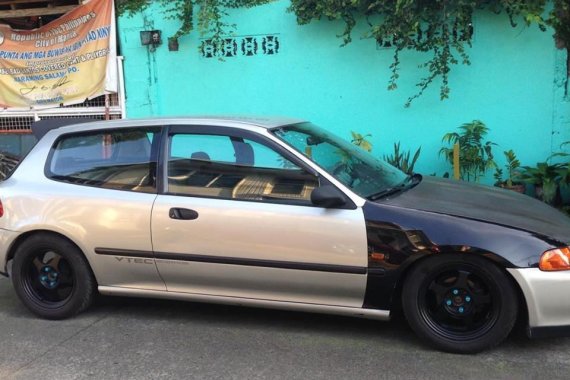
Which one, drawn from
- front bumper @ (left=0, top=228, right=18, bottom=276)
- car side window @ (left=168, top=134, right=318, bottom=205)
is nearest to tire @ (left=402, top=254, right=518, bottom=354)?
car side window @ (left=168, top=134, right=318, bottom=205)

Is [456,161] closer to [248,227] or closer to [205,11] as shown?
[205,11]

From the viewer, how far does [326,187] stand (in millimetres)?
3666

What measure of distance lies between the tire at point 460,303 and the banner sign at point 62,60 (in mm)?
6537

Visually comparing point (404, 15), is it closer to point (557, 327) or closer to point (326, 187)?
point (326, 187)

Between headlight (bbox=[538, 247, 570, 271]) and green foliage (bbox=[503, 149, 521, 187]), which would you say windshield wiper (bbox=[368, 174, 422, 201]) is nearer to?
headlight (bbox=[538, 247, 570, 271])

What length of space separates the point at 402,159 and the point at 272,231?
4.24m

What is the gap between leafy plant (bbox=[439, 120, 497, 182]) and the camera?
7.14m

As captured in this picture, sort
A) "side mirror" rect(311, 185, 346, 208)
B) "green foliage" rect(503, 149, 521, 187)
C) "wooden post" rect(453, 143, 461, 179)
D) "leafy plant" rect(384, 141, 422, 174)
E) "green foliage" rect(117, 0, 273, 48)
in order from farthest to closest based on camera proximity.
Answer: "green foliage" rect(117, 0, 273, 48) → "leafy plant" rect(384, 141, 422, 174) → "green foliage" rect(503, 149, 521, 187) → "wooden post" rect(453, 143, 461, 179) → "side mirror" rect(311, 185, 346, 208)

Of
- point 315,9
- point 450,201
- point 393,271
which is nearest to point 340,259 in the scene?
point 393,271

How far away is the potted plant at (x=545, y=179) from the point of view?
6.73m

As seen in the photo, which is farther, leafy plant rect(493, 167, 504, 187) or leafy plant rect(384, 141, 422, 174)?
leafy plant rect(384, 141, 422, 174)

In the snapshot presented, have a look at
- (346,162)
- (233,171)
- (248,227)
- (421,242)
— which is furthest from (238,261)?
(421,242)

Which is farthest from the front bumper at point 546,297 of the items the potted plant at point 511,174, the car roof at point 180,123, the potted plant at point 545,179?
the potted plant at point 511,174

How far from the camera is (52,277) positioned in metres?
4.36
